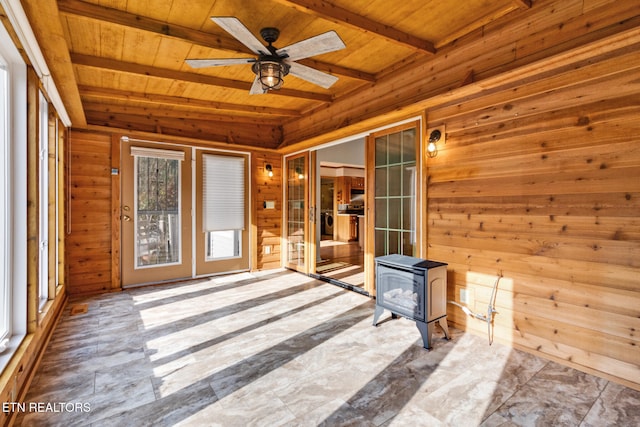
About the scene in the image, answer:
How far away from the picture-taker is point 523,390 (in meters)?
2.16

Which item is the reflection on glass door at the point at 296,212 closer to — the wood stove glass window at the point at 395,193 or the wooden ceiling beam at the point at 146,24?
the wood stove glass window at the point at 395,193

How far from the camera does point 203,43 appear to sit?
2.85m

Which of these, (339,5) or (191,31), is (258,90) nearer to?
(191,31)

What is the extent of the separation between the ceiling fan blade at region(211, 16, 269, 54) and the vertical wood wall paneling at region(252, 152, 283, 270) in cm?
346

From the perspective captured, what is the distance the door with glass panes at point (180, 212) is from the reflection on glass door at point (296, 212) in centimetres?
81

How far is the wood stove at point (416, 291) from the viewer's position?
9.23 ft

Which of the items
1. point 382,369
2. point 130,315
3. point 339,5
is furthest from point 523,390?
point 130,315

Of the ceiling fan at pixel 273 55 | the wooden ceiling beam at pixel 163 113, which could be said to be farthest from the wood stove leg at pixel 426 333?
the wooden ceiling beam at pixel 163 113

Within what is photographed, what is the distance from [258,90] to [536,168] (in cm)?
256

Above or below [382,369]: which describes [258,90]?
above

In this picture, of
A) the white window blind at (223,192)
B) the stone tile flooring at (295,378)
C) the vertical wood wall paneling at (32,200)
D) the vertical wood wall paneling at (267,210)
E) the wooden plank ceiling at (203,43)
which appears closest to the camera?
the stone tile flooring at (295,378)

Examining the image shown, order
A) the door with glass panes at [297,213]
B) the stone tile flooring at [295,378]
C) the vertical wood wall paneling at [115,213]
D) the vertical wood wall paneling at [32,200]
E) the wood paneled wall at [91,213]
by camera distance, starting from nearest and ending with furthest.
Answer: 1. the stone tile flooring at [295,378]
2. the vertical wood wall paneling at [32,200]
3. the wood paneled wall at [91,213]
4. the vertical wood wall paneling at [115,213]
5. the door with glass panes at [297,213]

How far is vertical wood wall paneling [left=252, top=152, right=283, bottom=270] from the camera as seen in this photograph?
19.4ft

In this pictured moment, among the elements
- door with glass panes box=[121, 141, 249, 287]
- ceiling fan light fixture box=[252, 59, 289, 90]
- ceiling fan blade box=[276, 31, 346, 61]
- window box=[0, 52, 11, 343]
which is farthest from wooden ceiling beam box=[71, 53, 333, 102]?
door with glass panes box=[121, 141, 249, 287]
